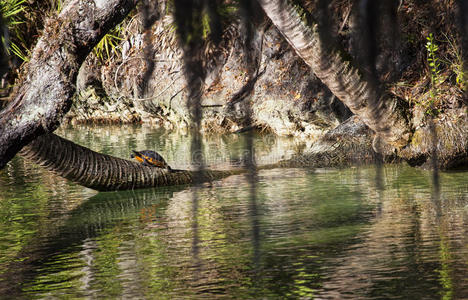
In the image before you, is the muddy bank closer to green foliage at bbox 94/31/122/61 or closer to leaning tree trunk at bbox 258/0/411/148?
green foliage at bbox 94/31/122/61

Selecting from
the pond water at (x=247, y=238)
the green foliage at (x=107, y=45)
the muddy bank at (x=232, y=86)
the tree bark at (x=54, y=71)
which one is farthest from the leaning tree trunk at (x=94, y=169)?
the green foliage at (x=107, y=45)

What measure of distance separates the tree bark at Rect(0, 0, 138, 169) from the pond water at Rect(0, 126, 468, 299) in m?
0.95

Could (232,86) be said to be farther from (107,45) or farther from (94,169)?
(94,169)

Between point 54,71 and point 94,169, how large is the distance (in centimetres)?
251

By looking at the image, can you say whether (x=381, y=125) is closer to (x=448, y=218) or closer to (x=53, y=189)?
(x=448, y=218)

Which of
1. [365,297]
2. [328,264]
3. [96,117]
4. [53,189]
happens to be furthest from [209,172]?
[96,117]

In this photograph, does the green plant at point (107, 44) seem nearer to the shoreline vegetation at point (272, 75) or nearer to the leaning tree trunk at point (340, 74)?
the shoreline vegetation at point (272, 75)

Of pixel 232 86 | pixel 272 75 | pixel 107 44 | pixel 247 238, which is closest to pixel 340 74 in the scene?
pixel 247 238

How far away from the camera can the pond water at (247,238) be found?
14.0 ft

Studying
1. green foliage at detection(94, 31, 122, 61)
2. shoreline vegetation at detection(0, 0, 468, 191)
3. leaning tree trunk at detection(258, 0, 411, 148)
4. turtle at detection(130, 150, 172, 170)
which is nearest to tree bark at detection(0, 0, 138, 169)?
shoreline vegetation at detection(0, 0, 468, 191)

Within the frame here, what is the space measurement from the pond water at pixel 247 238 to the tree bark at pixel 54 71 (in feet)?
3.13

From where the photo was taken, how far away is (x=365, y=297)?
12.5ft

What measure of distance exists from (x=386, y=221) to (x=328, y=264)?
151 cm

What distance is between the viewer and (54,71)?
553 centimetres
